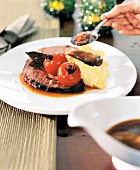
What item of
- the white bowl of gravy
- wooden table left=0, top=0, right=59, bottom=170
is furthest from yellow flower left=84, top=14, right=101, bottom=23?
the white bowl of gravy

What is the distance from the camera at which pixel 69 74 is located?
134 centimetres

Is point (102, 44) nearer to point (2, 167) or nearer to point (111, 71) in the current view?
point (111, 71)

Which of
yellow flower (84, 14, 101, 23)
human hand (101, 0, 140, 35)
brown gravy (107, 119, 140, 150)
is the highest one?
brown gravy (107, 119, 140, 150)

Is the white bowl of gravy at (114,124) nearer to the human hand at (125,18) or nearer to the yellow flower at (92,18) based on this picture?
the human hand at (125,18)

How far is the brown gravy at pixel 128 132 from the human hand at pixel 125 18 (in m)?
0.71

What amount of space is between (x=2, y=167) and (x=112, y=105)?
0.95 ft

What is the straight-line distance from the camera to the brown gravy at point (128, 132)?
0.97 metres

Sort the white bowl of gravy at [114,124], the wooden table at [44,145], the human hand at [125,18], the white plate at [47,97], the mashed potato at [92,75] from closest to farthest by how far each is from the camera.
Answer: the white bowl of gravy at [114,124]
the wooden table at [44,145]
the white plate at [47,97]
the mashed potato at [92,75]
the human hand at [125,18]

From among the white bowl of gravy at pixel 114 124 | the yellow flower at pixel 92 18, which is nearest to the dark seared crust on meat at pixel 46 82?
the white bowl of gravy at pixel 114 124

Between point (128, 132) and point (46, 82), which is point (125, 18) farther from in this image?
point (128, 132)

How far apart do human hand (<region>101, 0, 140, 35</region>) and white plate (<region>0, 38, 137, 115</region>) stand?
0.11 m

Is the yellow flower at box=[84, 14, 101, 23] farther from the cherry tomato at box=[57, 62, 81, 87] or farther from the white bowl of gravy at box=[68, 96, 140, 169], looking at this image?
the white bowl of gravy at box=[68, 96, 140, 169]

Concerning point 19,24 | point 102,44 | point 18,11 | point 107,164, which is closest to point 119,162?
point 107,164

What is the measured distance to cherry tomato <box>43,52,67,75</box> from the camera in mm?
1398
